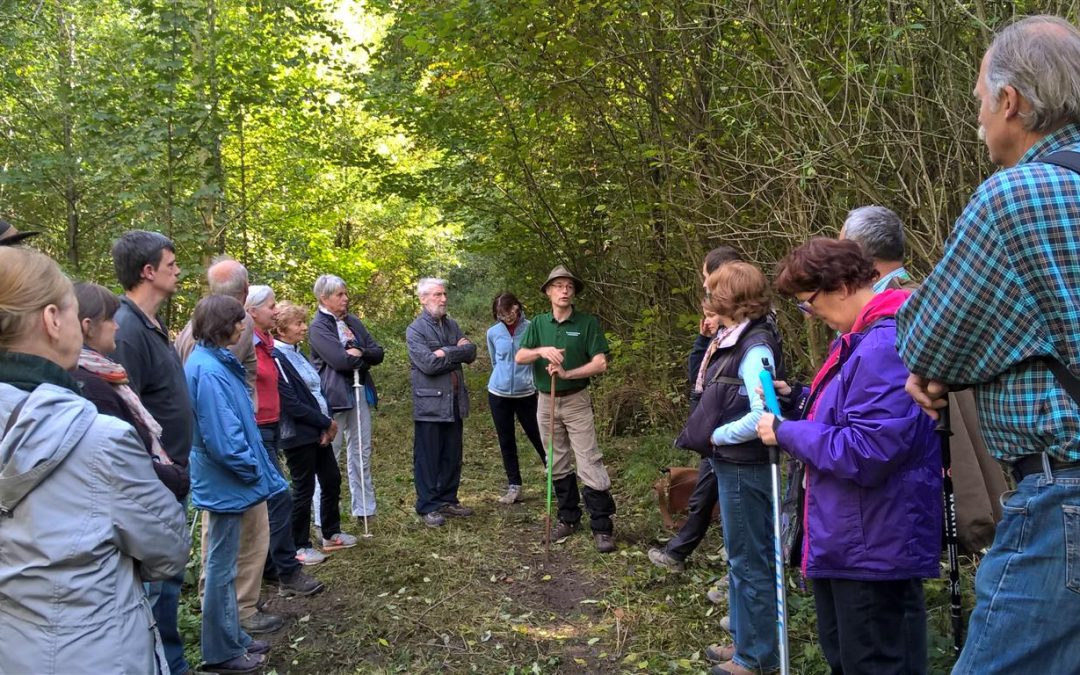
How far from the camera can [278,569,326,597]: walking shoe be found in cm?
501

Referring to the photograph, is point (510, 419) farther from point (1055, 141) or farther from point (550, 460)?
point (1055, 141)

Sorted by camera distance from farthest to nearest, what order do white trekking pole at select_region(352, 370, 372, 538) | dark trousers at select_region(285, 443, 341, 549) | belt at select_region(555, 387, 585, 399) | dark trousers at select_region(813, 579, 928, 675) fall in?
white trekking pole at select_region(352, 370, 372, 538)
belt at select_region(555, 387, 585, 399)
dark trousers at select_region(285, 443, 341, 549)
dark trousers at select_region(813, 579, 928, 675)

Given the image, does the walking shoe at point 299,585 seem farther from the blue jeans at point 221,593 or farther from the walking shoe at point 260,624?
the blue jeans at point 221,593

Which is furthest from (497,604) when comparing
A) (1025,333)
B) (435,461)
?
(1025,333)

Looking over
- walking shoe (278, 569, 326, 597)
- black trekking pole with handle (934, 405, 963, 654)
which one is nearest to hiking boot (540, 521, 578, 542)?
walking shoe (278, 569, 326, 597)

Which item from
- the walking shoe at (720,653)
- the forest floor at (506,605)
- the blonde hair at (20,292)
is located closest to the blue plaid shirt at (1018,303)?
the forest floor at (506,605)

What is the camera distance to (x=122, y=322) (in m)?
3.46

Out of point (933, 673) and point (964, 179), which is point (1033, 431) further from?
point (964, 179)

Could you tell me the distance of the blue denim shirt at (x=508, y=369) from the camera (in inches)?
278

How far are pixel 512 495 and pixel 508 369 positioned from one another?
4.06ft

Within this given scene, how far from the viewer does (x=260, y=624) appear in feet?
14.6

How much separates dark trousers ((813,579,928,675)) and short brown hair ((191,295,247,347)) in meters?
3.14

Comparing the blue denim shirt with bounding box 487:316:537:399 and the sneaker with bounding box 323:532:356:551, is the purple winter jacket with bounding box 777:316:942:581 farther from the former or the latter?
the blue denim shirt with bounding box 487:316:537:399

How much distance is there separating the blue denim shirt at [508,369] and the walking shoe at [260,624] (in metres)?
3.10
